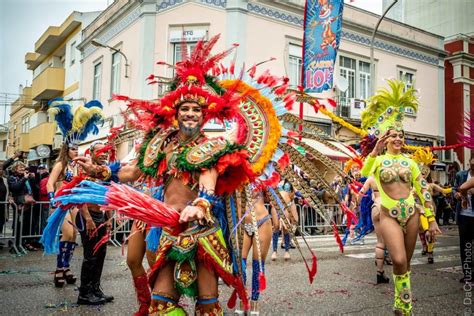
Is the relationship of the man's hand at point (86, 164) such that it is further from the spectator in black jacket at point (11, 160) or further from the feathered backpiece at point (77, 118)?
the spectator in black jacket at point (11, 160)

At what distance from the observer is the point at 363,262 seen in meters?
8.30

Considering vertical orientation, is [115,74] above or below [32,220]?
above

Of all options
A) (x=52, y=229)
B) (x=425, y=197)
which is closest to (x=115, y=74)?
(x=52, y=229)

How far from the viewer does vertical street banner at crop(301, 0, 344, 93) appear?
10.7 m

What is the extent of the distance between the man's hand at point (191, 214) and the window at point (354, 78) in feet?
59.5

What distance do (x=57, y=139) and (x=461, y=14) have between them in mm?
23425

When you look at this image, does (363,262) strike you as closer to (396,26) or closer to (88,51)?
(396,26)

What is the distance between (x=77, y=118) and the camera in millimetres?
5496

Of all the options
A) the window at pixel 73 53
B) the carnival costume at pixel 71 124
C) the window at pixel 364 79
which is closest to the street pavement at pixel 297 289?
the carnival costume at pixel 71 124

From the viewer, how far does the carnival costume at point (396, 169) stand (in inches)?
173

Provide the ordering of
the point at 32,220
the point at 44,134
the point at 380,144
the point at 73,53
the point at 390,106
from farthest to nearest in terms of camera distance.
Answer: the point at 44,134
the point at 73,53
the point at 32,220
the point at 390,106
the point at 380,144

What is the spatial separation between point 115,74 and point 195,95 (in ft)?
57.5

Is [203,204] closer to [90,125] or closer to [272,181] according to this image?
[272,181]

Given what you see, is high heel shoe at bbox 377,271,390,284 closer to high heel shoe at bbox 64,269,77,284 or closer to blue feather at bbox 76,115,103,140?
high heel shoe at bbox 64,269,77,284
